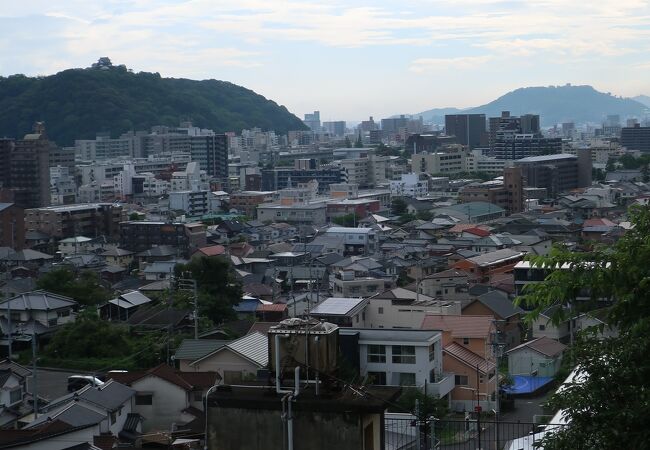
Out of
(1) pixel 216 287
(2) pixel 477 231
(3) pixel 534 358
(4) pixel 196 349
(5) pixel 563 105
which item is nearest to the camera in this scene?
(4) pixel 196 349

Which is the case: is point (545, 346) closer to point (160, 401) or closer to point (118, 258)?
point (160, 401)

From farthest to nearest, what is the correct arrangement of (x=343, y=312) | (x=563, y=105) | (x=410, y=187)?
1. (x=563, y=105)
2. (x=410, y=187)
3. (x=343, y=312)

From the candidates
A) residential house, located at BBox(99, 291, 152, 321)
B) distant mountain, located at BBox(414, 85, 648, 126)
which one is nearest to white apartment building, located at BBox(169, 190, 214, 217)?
residential house, located at BBox(99, 291, 152, 321)

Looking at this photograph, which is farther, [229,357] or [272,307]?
[272,307]

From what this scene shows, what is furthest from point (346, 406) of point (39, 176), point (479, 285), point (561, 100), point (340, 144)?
point (561, 100)

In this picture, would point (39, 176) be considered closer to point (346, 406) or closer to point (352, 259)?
point (352, 259)

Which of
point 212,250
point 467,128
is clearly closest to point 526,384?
point 212,250
